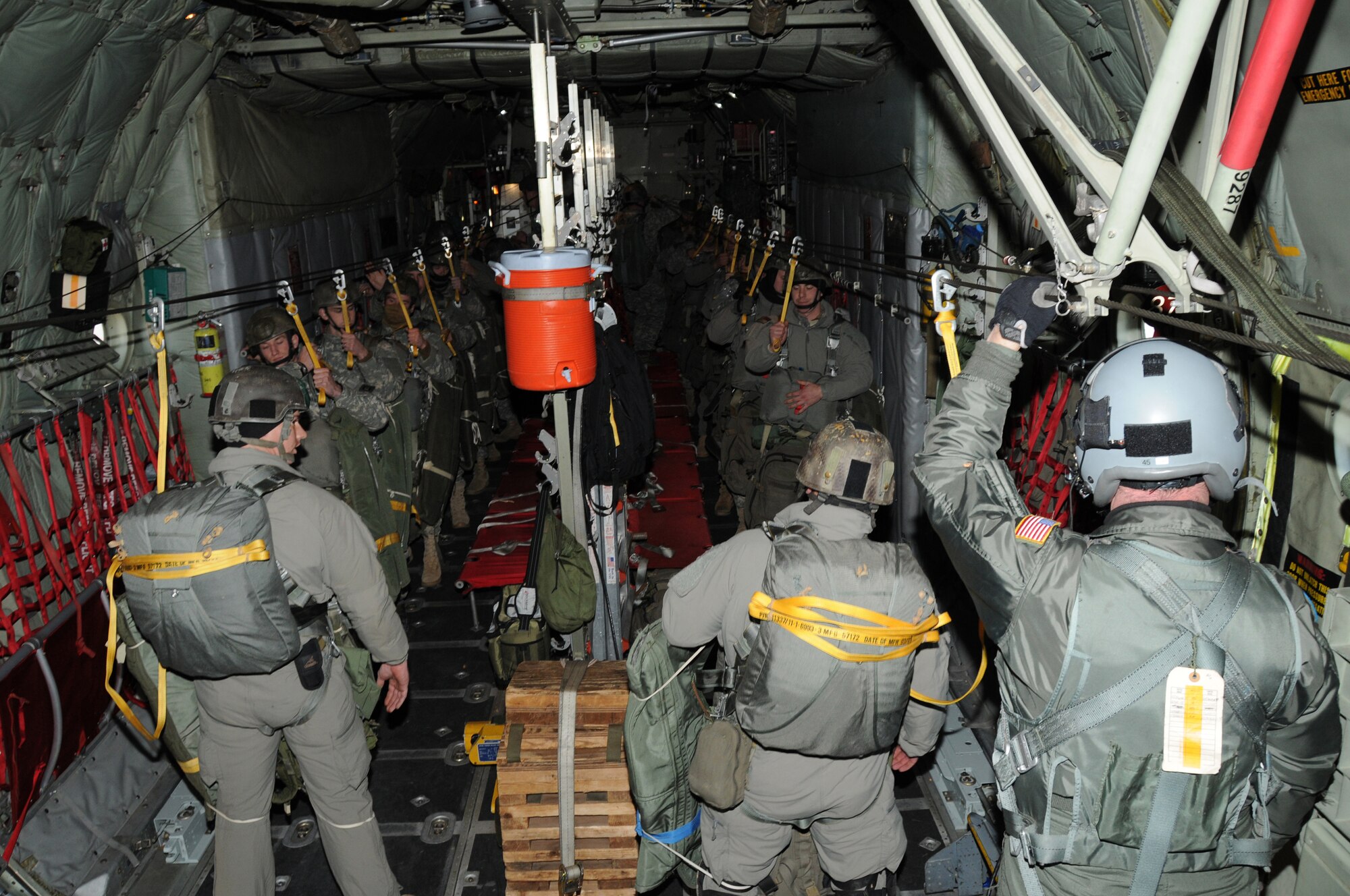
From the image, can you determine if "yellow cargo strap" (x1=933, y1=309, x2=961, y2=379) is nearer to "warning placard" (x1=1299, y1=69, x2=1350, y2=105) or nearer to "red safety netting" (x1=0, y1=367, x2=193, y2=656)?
"warning placard" (x1=1299, y1=69, x2=1350, y2=105)

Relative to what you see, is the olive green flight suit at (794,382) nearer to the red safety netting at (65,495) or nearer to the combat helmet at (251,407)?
the combat helmet at (251,407)

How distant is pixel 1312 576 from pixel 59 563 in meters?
6.01

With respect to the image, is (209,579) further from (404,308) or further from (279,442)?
(404,308)

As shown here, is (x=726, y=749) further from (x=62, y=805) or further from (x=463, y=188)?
(x=463, y=188)

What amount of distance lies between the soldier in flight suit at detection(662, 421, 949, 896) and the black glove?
817 mm

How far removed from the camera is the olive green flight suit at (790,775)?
3344 millimetres

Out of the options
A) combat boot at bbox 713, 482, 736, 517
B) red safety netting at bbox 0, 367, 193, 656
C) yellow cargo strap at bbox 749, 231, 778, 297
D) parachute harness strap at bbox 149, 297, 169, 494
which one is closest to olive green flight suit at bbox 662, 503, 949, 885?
parachute harness strap at bbox 149, 297, 169, 494

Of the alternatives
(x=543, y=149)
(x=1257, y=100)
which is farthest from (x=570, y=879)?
(x=1257, y=100)

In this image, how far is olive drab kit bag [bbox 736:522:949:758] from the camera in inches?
121

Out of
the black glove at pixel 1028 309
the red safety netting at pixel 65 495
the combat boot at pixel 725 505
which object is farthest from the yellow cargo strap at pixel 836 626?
the combat boot at pixel 725 505

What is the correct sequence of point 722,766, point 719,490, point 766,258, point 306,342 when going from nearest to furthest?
point 722,766, point 306,342, point 766,258, point 719,490

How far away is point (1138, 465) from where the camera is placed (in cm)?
245

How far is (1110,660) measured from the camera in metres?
2.37

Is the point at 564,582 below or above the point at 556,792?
above
